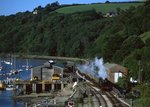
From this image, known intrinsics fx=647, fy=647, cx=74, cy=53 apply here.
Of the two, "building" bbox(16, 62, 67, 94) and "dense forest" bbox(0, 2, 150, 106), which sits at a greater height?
"dense forest" bbox(0, 2, 150, 106)

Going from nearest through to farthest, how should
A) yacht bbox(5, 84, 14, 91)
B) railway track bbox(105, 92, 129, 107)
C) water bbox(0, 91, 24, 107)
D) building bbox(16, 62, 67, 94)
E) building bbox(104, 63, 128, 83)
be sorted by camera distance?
railway track bbox(105, 92, 129, 107) < building bbox(104, 63, 128, 83) < water bbox(0, 91, 24, 107) < building bbox(16, 62, 67, 94) < yacht bbox(5, 84, 14, 91)

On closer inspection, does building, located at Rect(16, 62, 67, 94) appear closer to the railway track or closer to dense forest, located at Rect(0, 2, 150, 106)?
dense forest, located at Rect(0, 2, 150, 106)

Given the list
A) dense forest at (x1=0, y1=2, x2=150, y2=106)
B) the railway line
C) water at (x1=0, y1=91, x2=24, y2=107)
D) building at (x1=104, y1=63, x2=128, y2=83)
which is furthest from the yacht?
the railway line

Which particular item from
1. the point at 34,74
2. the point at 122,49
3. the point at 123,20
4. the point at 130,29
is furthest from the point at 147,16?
the point at 34,74

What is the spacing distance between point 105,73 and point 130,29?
36561 millimetres

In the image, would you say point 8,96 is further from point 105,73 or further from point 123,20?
point 123,20

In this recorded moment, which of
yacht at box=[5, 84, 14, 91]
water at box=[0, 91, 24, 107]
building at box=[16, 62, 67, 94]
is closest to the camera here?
water at box=[0, 91, 24, 107]

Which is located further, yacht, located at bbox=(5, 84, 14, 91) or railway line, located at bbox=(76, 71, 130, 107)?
yacht, located at bbox=(5, 84, 14, 91)

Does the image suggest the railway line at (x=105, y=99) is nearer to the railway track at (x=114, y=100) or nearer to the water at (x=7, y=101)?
the railway track at (x=114, y=100)

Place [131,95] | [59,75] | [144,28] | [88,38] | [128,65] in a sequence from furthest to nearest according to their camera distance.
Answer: [88,38]
[144,28]
[59,75]
[128,65]
[131,95]

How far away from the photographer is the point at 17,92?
314 ft

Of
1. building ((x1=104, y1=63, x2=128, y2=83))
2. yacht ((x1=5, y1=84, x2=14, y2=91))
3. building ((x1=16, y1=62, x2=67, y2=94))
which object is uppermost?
building ((x1=104, y1=63, x2=128, y2=83))

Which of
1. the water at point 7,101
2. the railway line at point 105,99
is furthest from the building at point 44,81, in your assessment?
the railway line at point 105,99

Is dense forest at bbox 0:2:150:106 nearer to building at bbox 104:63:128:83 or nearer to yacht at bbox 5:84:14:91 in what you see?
building at bbox 104:63:128:83
